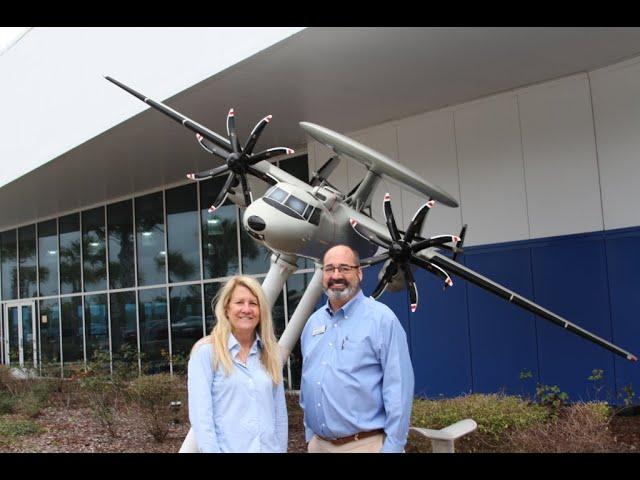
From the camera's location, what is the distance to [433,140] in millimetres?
14734

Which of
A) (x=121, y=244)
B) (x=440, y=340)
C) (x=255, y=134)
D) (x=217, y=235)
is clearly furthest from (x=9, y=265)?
(x=440, y=340)

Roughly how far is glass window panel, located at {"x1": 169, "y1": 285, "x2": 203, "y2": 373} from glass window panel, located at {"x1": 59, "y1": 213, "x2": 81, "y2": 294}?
6.64 m

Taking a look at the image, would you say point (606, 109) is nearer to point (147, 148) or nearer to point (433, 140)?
point (433, 140)

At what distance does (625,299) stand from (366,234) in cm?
552

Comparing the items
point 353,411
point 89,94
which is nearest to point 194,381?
point 353,411

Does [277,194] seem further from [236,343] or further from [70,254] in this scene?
[70,254]

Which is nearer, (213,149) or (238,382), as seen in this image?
(238,382)

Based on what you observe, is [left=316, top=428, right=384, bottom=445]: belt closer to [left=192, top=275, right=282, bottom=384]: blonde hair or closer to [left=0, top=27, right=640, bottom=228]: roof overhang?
[left=192, top=275, right=282, bottom=384]: blonde hair

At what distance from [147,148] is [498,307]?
33.9 feet

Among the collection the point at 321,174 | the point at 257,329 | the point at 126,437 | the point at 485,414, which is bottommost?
the point at 126,437

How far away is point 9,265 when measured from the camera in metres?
29.2

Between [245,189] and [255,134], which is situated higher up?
[255,134]

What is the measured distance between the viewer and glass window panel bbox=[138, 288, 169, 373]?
21.2m

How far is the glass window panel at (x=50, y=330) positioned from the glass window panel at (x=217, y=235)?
33.3ft
